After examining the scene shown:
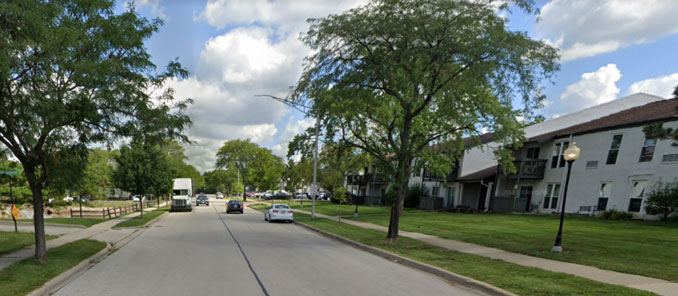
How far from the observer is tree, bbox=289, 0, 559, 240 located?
1572cm

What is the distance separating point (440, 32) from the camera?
15.9 m

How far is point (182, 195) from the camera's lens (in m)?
48.5

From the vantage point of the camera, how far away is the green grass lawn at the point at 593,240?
11.5m

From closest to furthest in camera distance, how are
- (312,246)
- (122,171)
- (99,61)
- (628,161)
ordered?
(99,61)
(312,246)
(628,161)
(122,171)

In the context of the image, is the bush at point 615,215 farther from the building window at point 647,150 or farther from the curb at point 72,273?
the curb at point 72,273

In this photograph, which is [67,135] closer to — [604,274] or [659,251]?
[604,274]

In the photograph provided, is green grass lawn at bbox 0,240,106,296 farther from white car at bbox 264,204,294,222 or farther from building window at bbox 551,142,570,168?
building window at bbox 551,142,570,168

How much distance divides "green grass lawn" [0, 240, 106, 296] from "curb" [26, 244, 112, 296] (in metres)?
0.10

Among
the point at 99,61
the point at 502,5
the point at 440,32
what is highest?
the point at 502,5

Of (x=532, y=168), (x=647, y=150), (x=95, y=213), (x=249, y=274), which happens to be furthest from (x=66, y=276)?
(x=95, y=213)

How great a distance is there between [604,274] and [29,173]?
13445mm

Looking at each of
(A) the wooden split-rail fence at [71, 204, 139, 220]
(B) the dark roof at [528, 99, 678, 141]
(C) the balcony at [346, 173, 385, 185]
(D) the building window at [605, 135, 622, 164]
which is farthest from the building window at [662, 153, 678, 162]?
(C) the balcony at [346, 173, 385, 185]

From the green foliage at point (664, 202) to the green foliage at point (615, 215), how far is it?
136cm

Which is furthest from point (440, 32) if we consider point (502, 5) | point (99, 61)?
point (99, 61)
